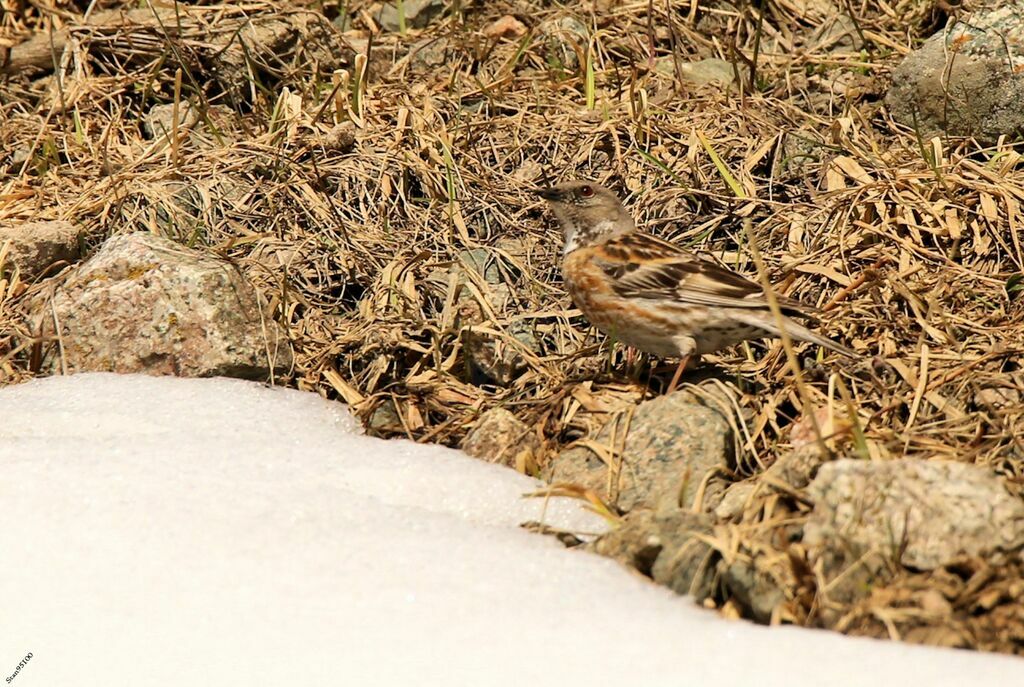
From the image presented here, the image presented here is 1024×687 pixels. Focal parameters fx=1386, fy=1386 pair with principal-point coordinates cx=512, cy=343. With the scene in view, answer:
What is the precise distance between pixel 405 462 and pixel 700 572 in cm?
151

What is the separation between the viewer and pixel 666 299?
564 centimetres

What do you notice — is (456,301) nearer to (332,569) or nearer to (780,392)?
(780,392)

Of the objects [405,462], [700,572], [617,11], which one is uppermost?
[617,11]

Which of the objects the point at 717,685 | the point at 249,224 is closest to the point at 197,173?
the point at 249,224

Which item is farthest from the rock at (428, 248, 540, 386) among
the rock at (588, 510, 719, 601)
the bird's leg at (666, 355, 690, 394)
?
the rock at (588, 510, 719, 601)

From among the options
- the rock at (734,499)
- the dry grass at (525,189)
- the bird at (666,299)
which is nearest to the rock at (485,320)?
the dry grass at (525,189)

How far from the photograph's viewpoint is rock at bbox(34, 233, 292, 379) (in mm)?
5902

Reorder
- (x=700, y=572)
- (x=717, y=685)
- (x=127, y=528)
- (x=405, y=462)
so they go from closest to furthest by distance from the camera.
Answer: (x=717, y=685)
(x=700, y=572)
(x=127, y=528)
(x=405, y=462)

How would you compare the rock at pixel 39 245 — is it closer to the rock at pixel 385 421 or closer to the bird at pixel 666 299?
the rock at pixel 385 421

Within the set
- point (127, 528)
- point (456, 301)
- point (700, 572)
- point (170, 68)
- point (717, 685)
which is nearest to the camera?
point (717, 685)

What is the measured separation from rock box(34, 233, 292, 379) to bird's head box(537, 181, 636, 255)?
4.49 ft

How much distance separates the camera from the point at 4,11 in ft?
27.3

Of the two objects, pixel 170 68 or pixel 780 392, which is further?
pixel 170 68

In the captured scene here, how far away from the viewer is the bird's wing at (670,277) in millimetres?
5566
